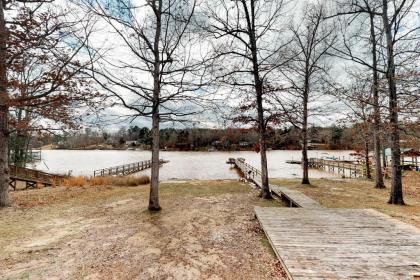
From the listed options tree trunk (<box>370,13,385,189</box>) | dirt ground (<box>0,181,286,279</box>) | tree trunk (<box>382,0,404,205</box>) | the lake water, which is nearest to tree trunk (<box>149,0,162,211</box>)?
dirt ground (<box>0,181,286,279</box>)

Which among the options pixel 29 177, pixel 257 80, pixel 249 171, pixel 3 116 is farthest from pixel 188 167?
pixel 3 116

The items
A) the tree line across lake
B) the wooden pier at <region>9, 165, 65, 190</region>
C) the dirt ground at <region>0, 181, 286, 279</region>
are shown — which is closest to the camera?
the dirt ground at <region>0, 181, 286, 279</region>

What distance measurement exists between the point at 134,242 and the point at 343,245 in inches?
169

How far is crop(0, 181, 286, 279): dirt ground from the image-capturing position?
4.38m

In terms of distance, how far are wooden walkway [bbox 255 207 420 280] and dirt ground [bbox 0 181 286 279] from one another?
0.47 metres

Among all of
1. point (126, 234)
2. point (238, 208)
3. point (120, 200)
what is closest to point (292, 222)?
point (238, 208)

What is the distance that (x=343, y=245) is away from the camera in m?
4.67

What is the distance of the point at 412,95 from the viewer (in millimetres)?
7383

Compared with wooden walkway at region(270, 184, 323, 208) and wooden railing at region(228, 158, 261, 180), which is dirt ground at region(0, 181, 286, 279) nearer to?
wooden walkway at region(270, 184, 323, 208)

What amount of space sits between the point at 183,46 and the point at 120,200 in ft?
21.3

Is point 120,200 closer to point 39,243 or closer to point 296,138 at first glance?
point 39,243

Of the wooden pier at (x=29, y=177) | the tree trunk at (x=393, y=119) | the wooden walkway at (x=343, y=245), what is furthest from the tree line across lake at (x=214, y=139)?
the wooden walkway at (x=343, y=245)

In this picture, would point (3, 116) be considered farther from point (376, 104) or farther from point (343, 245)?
point (376, 104)

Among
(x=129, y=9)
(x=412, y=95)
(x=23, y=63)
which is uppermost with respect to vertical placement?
(x=129, y=9)
